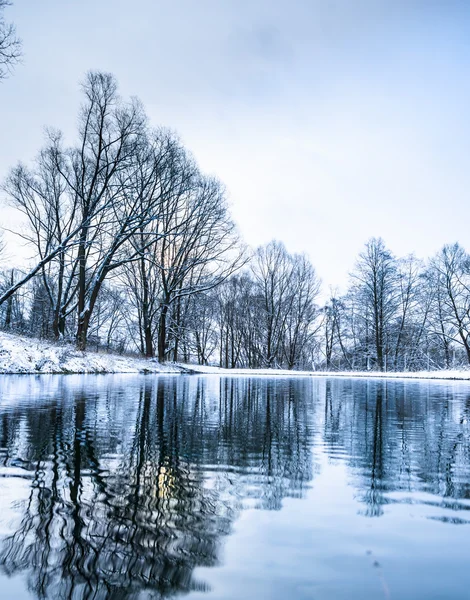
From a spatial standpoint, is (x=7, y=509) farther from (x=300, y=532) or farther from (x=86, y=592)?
(x=300, y=532)

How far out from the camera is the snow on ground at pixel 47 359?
58.2 feet

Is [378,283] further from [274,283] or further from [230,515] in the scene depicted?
[230,515]

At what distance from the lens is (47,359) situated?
63.4 ft

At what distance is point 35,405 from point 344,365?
49.3 meters

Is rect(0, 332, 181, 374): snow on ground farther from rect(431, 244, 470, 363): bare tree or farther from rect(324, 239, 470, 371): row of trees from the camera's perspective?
rect(431, 244, 470, 363): bare tree

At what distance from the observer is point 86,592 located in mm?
1609

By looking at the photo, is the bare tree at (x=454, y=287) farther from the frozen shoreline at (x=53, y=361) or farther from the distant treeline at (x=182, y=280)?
the frozen shoreline at (x=53, y=361)

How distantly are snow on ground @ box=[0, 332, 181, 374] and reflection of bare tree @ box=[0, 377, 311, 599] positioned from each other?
12.8 meters

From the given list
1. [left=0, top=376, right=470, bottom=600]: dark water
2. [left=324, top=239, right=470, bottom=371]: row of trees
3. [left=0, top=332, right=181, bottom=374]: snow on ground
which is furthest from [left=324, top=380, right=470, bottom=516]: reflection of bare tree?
[left=324, top=239, right=470, bottom=371]: row of trees

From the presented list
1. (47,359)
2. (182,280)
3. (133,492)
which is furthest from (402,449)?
(182,280)

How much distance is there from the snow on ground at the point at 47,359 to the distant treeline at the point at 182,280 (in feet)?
6.73

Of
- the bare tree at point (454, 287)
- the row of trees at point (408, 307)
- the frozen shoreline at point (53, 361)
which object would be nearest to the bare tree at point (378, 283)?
the row of trees at point (408, 307)

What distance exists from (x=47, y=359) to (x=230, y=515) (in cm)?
1891

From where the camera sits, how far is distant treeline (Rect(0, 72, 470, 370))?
25.5m
